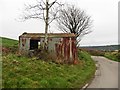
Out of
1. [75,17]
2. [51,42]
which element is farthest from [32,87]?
[75,17]

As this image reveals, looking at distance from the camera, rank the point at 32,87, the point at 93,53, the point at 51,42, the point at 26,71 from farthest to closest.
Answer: the point at 93,53 → the point at 51,42 → the point at 26,71 → the point at 32,87

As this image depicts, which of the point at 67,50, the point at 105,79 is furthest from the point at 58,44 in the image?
the point at 105,79

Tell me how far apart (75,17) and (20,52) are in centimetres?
2600

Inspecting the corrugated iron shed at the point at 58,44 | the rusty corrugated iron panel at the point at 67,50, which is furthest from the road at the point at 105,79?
the corrugated iron shed at the point at 58,44

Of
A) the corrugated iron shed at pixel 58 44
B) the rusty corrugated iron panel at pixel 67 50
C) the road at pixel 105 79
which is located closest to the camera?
the road at pixel 105 79

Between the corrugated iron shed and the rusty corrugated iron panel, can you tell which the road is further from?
the corrugated iron shed

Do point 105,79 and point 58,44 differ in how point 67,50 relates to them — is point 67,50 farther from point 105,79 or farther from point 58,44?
point 105,79

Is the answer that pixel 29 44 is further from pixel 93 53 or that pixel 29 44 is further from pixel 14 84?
pixel 93 53

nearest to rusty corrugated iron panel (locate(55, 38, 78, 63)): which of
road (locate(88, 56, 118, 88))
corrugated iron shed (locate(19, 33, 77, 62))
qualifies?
corrugated iron shed (locate(19, 33, 77, 62))

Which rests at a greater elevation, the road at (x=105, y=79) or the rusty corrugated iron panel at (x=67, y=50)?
the rusty corrugated iron panel at (x=67, y=50)

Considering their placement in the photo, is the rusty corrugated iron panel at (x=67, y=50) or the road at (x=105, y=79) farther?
the rusty corrugated iron panel at (x=67, y=50)

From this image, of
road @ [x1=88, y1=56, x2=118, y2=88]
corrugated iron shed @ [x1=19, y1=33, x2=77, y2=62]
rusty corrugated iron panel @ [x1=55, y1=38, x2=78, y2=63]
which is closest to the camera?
road @ [x1=88, y1=56, x2=118, y2=88]

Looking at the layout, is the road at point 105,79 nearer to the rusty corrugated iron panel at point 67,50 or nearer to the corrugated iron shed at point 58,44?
the rusty corrugated iron panel at point 67,50

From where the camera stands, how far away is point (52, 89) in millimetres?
12477
